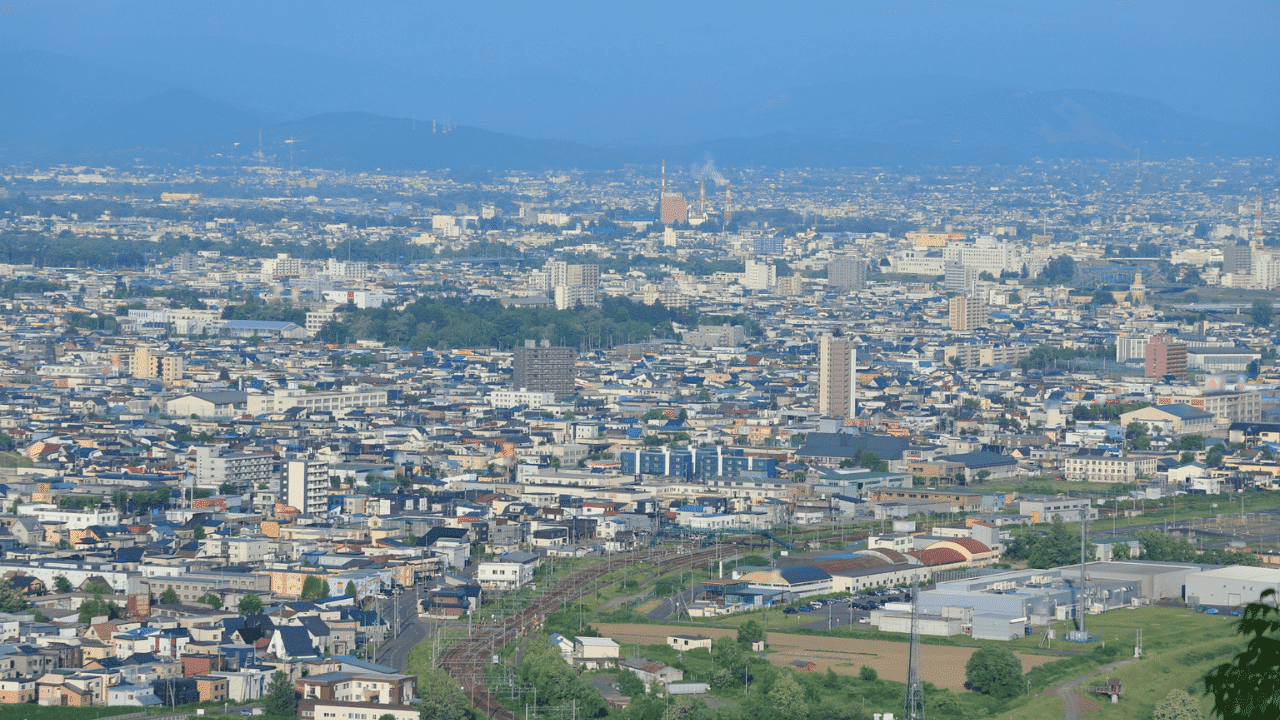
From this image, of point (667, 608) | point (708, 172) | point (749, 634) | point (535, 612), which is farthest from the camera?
point (708, 172)

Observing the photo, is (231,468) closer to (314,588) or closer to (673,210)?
(314,588)

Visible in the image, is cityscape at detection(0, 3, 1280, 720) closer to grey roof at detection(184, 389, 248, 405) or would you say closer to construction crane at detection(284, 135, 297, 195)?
grey roof at detection(184, 389, 248, 405)

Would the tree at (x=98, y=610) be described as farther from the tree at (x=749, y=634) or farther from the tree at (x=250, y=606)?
the tree at (x=749, y=634)

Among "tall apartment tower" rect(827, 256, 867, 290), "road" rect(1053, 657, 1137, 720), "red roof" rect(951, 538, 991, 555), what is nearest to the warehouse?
"red roof" rect(951, 538, 991, 555)

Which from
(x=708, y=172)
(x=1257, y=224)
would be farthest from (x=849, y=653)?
(x=708, y=172)

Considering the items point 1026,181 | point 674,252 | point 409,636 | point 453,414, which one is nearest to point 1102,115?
point 1026,181

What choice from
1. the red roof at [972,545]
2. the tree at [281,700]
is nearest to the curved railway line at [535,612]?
the tree at [281,700]
